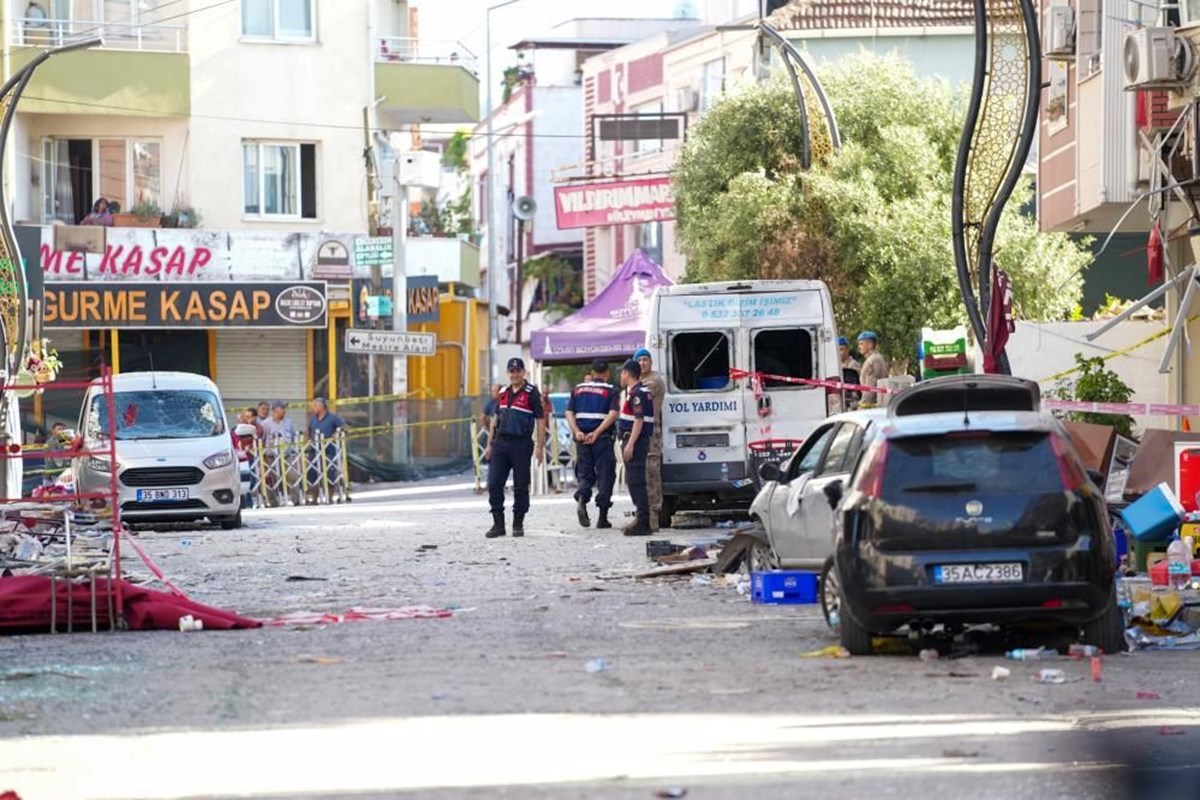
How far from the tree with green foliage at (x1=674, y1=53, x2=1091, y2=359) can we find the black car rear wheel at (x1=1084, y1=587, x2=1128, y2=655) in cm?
2340

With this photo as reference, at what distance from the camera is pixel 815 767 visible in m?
9.38

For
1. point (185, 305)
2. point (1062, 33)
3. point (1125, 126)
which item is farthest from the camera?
point (185, 305)

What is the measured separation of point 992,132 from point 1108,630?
9.70m

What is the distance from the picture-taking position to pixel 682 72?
204ft

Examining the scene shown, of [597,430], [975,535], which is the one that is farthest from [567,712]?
[597,430]

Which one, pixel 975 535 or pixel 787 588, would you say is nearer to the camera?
pixel 975 535

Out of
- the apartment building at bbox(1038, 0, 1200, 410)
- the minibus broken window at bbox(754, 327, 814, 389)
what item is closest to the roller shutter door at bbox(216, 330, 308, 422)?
the apartment building at bbox(1038, 0, 1200, 410)

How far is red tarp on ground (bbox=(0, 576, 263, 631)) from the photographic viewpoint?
15.3 metres

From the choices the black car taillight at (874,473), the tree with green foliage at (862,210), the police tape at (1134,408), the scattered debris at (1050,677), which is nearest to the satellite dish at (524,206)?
the tree with green foliage at (862,210)

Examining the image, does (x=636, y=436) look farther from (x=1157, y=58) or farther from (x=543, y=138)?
Answer: (x=543, y=138)

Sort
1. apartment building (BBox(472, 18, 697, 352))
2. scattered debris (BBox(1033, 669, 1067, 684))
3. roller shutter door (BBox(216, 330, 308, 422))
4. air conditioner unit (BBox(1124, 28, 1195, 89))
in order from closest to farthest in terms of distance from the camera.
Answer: scattered debris (BBox(1033, 669, 1067, 684))
air conditioner unit (BBox(1124, 28, 1195, 89))
roller shutter door (BBox(216, 330, 308, 422))
apartment building (BBox(472, 18, 697, 352))

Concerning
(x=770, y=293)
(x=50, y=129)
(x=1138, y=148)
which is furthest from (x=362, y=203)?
(x=1138, y=148)

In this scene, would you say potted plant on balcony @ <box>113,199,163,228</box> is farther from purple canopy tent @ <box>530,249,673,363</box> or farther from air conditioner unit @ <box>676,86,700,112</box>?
air conditioner unit @ <box>676,86,700,112</box>

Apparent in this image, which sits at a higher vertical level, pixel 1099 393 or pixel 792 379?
pixel 792 379
